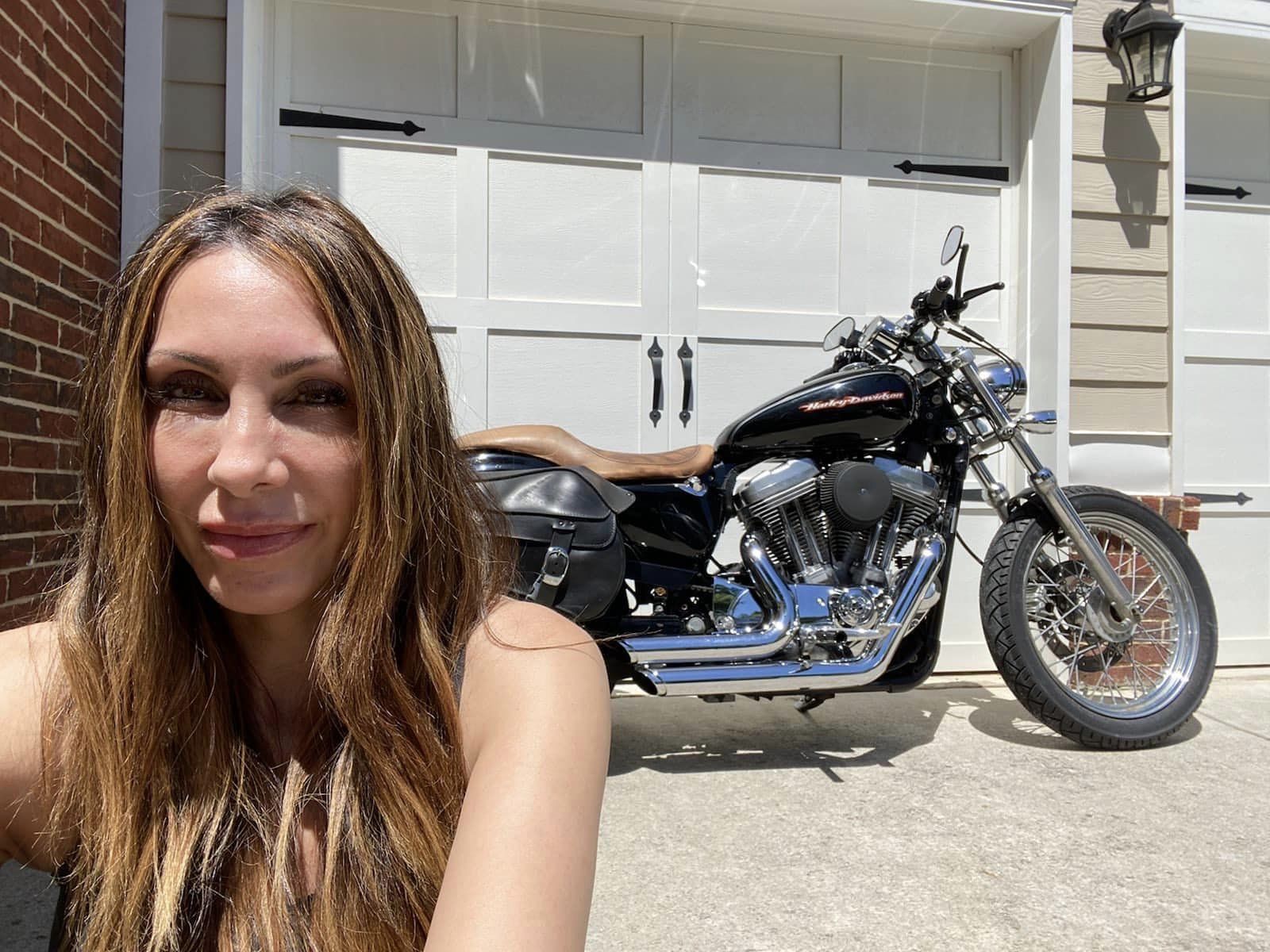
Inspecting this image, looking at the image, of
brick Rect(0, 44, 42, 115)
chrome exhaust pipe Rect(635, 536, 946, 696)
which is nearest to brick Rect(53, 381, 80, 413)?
brick Rect(0, 44, 42, 115)

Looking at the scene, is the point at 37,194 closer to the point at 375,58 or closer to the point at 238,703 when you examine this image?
the point at 375,58

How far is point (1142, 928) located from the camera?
1596mm

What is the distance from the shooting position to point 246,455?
74 centimetres

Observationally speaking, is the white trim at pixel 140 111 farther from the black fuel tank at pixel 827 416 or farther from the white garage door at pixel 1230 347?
the white garage door at pixel 1230 347

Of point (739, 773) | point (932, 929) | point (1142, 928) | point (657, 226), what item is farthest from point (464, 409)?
point (1142, 928)

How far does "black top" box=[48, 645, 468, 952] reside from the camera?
0.79m

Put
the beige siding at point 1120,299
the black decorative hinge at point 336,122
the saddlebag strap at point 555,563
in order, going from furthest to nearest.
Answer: the beige siding at point 1120,299
the black decorative hinge at point 336,122
the saddlebag strap at point 555,563

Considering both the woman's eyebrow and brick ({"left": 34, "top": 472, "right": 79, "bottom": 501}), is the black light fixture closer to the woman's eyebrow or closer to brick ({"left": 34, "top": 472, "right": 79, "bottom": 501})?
the woman's eyebrow

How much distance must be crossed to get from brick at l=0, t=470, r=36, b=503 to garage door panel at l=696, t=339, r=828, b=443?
2.04 meters

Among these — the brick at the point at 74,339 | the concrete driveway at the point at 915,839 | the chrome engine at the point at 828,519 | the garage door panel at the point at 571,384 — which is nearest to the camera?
the concrete driveway at the point at 915,839

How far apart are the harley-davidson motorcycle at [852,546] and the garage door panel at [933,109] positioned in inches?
42.6

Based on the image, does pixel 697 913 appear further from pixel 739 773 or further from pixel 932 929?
pixel 739 773

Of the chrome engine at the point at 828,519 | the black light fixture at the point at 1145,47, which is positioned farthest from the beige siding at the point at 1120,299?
the chrome engine at the point at 828,519

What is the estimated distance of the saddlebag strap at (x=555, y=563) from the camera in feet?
7.04
